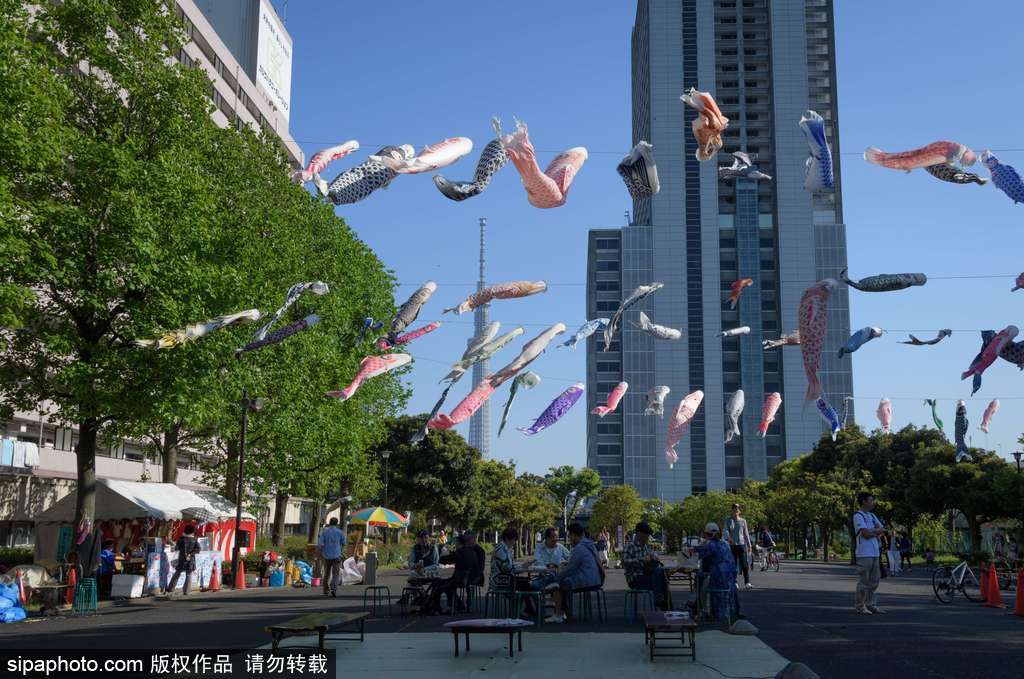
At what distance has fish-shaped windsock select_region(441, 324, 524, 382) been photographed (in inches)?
664

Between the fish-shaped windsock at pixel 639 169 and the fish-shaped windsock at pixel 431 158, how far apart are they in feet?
7.60

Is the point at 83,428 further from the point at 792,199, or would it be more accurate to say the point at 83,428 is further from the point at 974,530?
the point at 792,199

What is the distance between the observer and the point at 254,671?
9227 mm

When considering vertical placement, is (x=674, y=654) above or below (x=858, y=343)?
below

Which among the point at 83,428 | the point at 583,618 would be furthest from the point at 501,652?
the point at 83,428

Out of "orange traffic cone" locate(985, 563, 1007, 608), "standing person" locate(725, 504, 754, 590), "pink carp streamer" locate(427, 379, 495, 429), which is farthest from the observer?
"standing person" locate(725, 504, 754, 590)

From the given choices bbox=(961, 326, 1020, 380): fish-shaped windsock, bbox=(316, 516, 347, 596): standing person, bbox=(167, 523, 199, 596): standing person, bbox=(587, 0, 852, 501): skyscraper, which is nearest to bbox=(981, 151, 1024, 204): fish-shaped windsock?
bbox=(961, 326, 1020, 380): fish-shaped windsock

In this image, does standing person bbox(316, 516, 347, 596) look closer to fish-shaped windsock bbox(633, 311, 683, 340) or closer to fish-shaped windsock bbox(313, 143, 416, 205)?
fish-shaped windsock bbox(633, 311, 683, 340)

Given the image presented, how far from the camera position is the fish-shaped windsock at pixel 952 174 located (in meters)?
13.1

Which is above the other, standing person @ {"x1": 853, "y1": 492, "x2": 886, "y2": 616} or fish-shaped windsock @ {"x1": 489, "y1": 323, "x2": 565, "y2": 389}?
fish-shaped windsock @ {"x1": 489, "y1": 323, "x2": 565, "y2": 389}

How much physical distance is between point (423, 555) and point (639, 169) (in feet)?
35.6

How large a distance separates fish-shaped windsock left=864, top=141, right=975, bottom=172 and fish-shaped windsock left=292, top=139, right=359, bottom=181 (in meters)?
8.07

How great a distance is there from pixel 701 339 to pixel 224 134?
294ft

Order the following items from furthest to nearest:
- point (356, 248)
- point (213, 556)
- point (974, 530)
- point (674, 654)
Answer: point (974, 530), point (356, 248), point (213, 556), point (674, 654)
